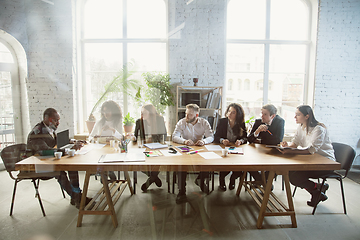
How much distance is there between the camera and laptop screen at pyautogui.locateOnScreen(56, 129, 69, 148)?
1724 mm

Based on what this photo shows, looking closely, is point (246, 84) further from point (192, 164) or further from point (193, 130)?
point (192, 164)

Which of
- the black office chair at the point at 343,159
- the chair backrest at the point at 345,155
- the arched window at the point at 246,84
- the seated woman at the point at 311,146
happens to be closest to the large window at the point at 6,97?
the seated woman at the point at 311,146

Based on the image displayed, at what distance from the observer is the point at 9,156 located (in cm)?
155

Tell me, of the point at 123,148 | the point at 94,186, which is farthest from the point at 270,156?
the point at 94,186

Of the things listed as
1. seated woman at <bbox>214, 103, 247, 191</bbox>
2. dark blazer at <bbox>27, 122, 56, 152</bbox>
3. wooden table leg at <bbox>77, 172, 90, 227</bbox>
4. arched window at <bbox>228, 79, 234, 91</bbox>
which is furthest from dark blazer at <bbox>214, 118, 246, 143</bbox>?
dark blazer at <bbox>27, 122, 56, 152</bbox>

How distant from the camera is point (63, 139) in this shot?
178 centimetres

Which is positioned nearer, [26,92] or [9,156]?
[26,92]

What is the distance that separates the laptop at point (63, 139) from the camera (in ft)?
5.67

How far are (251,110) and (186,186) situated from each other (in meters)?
1.73

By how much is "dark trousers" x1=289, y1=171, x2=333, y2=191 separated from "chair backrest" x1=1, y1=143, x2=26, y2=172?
2.34m

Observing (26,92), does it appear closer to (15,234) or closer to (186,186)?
(15,234)

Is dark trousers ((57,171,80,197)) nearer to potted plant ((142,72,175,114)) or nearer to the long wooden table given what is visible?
the long wooden table

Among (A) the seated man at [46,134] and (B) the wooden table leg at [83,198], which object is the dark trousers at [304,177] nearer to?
(B) the wooden table leg at [83,198]

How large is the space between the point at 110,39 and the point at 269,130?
203cm
